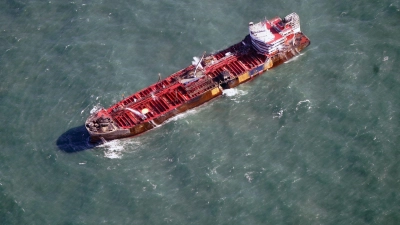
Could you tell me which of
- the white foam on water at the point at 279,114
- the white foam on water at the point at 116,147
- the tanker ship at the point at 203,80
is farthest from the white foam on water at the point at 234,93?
the white foam on water at the point at 116,147

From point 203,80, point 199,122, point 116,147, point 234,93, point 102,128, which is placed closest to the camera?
point 102,128

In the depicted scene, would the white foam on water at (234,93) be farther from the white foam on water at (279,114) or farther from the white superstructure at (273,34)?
the white superstructure at (273,34)

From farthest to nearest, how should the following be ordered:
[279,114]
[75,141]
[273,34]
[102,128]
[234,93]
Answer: [273,34], [234,93], [279,114], [75,141], [102,128]

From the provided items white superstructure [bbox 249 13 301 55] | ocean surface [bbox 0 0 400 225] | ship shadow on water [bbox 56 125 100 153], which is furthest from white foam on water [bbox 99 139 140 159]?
white superstructure [bbox 249 13 301 55]

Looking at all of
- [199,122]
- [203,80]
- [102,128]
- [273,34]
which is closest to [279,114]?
[199,122]

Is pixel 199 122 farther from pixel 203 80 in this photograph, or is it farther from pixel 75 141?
pixel 75 141

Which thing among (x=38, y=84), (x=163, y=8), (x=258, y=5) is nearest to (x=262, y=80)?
(x=258, y=5)
